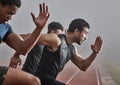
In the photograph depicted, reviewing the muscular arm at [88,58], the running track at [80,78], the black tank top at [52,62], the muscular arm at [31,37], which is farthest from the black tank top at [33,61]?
the running track at [80,78]

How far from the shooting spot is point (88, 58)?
6887mm

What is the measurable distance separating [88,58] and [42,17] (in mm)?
2580

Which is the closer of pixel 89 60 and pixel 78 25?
pixel 89 60

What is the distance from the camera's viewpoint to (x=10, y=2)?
4344mm

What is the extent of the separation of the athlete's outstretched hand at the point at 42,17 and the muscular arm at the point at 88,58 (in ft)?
7.59

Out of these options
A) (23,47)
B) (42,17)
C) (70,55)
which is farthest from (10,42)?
(70,55)

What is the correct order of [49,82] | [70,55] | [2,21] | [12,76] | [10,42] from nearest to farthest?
[12,76], [2,21], [10,42], [49,82], [70,55]

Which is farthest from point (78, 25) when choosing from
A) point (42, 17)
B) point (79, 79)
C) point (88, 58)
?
point (79, 79)

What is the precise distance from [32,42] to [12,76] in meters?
0.53

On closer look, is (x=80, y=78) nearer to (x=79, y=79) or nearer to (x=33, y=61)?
(x=79, y=79)

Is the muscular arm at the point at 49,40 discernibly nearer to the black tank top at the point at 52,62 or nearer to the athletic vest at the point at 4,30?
the black tank top at the point at 52,62

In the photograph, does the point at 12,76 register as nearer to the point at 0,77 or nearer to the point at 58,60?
the point at 0,77

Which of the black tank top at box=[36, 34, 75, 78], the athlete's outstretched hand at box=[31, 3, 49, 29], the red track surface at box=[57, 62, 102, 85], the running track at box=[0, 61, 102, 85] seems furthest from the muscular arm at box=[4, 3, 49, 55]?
the red track surface at box=[57, 62, 102, 85]

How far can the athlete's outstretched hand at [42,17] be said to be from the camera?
4.35 meters
